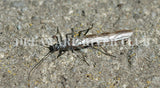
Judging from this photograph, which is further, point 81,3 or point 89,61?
point 81,3

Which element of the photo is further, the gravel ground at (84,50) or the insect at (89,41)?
the insect at (89,41)

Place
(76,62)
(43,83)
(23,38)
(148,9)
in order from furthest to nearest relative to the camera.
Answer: (148,9) → (23,38) → (76,62) → (43,83)

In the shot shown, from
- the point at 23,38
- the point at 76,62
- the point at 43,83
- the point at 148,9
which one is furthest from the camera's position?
the point at 148,9

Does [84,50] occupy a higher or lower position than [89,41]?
lower

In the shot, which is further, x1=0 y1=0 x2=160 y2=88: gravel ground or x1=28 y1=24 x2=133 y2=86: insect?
x1=28 y1=24 x2=133 y2=86: insect

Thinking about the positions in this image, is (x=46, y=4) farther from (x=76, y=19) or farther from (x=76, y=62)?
(x=76, y=62)

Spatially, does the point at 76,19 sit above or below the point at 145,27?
above

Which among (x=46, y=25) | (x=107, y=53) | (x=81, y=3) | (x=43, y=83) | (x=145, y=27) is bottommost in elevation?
(x=43, y=83)

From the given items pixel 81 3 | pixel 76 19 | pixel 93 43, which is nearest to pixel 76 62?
pixel 93 43
